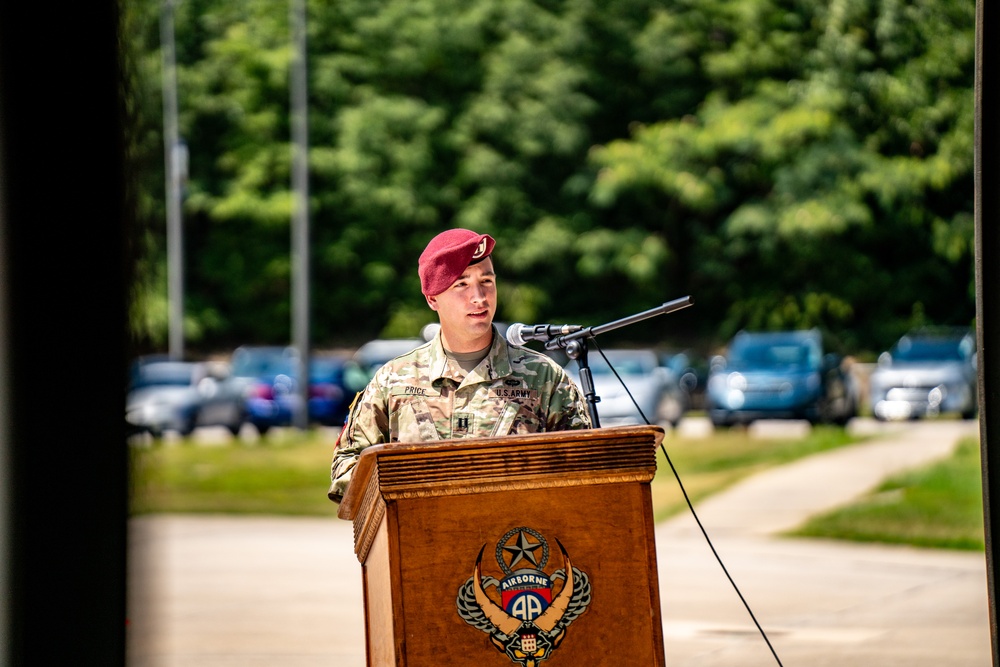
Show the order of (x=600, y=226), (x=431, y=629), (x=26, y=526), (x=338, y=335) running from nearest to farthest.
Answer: (x=26, y=526)
(x=431, y=629)
(x=600, y=226)
(x=338, y=335)

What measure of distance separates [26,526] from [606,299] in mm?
36898

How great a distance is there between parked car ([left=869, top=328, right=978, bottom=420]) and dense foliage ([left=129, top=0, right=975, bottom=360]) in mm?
4449

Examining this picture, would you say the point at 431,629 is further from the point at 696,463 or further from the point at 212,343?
the point at 212,343

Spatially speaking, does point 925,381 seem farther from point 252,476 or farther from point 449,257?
point 449,257

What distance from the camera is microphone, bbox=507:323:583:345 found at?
359cm

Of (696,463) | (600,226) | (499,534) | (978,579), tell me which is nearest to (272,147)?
(600,226)

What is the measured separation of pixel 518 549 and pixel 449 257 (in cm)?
80

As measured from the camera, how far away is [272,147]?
3838cm

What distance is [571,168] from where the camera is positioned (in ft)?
122

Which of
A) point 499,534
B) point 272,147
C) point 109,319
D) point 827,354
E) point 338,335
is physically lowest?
point 499,534

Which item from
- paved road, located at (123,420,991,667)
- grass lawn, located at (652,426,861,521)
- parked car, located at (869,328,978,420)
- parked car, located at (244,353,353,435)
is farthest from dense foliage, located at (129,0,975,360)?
paved road, located at (123,420,991,667)

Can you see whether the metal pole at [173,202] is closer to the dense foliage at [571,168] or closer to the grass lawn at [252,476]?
the dense foliage at [571,168]

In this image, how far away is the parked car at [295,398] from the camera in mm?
29203

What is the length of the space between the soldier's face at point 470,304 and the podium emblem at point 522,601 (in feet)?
2.32
